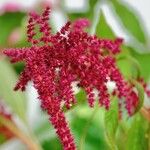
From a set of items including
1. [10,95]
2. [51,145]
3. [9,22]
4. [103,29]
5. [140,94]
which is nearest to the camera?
[140,94]

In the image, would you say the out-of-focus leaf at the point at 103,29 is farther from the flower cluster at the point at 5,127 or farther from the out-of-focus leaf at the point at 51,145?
the out-of-focus leaf at the point at 51,145

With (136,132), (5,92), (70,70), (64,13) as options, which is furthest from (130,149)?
(64,13)

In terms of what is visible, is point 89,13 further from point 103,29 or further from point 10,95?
point 103,29

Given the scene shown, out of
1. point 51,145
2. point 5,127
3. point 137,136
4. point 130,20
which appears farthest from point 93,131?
point 137,136

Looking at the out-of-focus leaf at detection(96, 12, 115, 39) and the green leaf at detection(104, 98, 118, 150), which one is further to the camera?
the out-of-focus leaf at detection(96, 12, 115, 39)

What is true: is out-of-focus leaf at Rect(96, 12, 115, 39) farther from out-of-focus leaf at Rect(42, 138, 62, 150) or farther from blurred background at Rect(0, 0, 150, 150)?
out-of-focus leaf at Rect(42, 138, 62, 150)

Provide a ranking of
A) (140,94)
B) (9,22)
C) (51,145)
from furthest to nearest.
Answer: (9,22), (51,145), (140,94)

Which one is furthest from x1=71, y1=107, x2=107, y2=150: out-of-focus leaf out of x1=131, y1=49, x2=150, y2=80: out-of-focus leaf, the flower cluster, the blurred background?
the flower cluster
